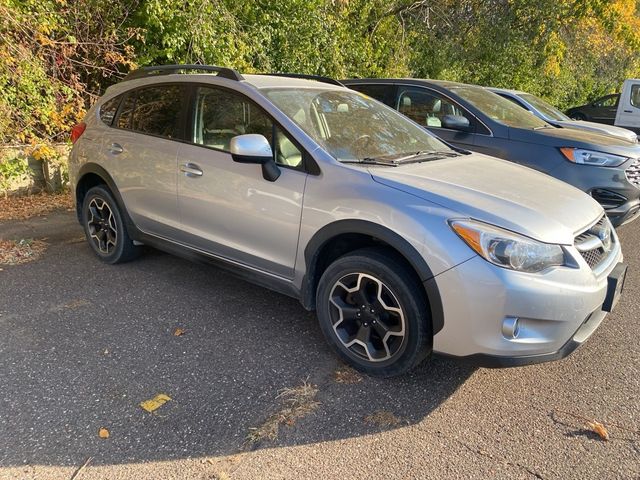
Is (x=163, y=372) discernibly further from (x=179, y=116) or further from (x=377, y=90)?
(x=377, y=90)

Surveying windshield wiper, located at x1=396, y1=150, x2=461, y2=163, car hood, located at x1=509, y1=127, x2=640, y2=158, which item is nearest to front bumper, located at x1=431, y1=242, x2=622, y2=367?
windshield wiper, located at x1=396, y1=150, x2=461, y2=163

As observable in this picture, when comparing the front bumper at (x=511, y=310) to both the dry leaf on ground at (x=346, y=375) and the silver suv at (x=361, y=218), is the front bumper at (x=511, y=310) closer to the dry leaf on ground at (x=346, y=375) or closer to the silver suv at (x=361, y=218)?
the silver suv at (x=361, y=218)

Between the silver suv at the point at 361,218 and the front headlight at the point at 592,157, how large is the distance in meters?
2.12

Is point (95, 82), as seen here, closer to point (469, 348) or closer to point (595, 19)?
point (469, 348)

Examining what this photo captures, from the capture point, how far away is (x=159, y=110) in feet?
13.6

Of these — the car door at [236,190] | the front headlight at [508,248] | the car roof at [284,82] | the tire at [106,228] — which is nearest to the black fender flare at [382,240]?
the car door at [236,190]

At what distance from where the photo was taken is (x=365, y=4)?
11.1 metres

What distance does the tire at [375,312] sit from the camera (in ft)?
9.00

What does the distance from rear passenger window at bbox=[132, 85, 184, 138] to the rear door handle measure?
219mm

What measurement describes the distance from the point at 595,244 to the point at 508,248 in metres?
0.71

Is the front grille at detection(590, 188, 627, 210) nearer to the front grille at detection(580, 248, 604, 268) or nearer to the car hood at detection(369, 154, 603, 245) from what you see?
the car hood at detection(369, 154, 603, 245)

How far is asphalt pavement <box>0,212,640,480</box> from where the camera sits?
7.70 ft

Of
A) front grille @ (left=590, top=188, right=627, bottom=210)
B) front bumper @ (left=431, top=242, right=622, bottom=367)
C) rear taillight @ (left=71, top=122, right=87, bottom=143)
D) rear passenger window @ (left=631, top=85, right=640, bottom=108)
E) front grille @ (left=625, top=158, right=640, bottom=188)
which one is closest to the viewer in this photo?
front bumper @ (left=431, top=242, right=622, bottom=367)

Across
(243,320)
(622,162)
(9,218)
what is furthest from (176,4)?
(622,162)
